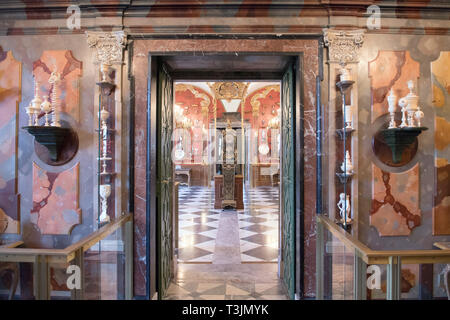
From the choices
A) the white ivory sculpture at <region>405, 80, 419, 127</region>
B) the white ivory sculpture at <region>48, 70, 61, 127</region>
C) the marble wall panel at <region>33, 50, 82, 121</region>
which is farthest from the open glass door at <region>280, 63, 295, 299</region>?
the white ivory sculpture at <region>48, 70, 61, 127</region>

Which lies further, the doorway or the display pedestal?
the display pedestal

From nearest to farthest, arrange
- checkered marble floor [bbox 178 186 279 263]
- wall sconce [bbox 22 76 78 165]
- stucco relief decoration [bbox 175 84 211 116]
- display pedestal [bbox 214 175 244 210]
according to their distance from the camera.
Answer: wall sconce [bbox 22 76 78 165]
checkered marble floor [bbox 178 186 279 263]
display pedestal [bbox 214 175 244 210]
stucco relief decoration [bbox 175 84 211 116]

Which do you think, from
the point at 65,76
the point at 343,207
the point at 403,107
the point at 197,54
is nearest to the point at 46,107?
the point at 65,76

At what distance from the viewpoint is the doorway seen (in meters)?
3.11

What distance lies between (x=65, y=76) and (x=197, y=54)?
1.42m

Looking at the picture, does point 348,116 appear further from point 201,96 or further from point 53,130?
point 201,96

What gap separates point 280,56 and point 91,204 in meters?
2.57

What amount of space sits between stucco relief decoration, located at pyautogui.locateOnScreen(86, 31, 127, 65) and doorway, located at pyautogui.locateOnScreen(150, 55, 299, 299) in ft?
1.13

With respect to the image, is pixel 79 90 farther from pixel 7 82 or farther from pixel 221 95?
pixel 221 95

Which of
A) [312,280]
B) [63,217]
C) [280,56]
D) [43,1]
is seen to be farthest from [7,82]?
[312,280]

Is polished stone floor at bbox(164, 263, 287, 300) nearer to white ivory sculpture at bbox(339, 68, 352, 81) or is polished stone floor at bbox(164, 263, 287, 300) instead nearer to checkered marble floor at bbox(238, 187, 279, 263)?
checkered marble floor at bbox(238, 187, 279, 263)

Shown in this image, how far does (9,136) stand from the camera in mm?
3016

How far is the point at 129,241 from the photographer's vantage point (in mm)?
2857

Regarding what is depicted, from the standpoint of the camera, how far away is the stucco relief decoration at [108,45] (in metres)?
2.89
